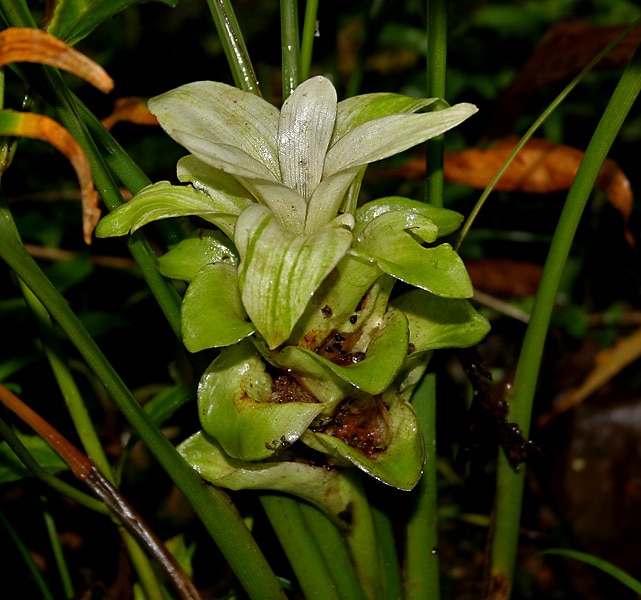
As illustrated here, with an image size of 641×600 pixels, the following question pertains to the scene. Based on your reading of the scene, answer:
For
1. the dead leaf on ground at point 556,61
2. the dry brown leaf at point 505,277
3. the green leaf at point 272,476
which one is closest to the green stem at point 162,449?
the green leaf at point 272,476

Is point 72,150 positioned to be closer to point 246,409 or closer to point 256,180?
point 256,180

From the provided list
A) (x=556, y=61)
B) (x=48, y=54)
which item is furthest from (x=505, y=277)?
(x=48, y=54)

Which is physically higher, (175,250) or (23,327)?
(175,250)

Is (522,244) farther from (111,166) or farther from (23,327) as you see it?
(111,166)

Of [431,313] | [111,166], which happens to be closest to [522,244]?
[431,313]

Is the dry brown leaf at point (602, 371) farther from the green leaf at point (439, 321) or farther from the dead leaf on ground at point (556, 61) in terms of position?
the green leaf at point (439, 321)

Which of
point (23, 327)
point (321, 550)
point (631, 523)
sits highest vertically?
point (321, 550)
